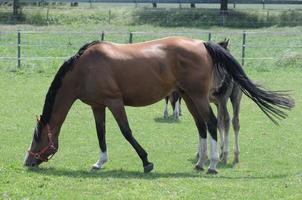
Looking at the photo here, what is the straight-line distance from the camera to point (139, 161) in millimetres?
11031

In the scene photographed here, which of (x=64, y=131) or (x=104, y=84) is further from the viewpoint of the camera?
(x=64, y=131)

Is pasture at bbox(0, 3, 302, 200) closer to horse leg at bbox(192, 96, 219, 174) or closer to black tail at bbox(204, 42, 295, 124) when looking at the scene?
horse leg at bbox(192, 96, 219, 174)

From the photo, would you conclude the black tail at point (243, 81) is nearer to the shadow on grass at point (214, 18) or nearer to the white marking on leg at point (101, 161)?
the white marking on leg at point (101, 161)

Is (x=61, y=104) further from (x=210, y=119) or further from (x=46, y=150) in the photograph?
(x=210, y=119)

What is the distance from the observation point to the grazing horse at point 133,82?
31.0 feet

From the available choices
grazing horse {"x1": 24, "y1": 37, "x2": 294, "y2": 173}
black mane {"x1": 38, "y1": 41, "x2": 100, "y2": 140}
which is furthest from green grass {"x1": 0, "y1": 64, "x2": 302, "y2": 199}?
black mane {"x1": 38, "y1": 41, "x2": 100, "y2": 140}

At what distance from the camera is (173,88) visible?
385 inches

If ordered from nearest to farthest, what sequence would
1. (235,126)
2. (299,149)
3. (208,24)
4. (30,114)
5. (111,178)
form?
(111,178) → (235,126) → (299,149) → (30,114) → (208,24)

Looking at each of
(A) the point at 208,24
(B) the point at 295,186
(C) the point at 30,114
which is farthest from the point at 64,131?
(A) the point at 208,24

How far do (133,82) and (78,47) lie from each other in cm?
2098

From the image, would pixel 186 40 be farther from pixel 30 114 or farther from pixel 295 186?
pixel 30 114

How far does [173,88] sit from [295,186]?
2.67m

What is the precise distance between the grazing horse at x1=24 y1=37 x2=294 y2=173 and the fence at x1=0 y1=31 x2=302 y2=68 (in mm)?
14860

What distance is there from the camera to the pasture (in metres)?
7.62
